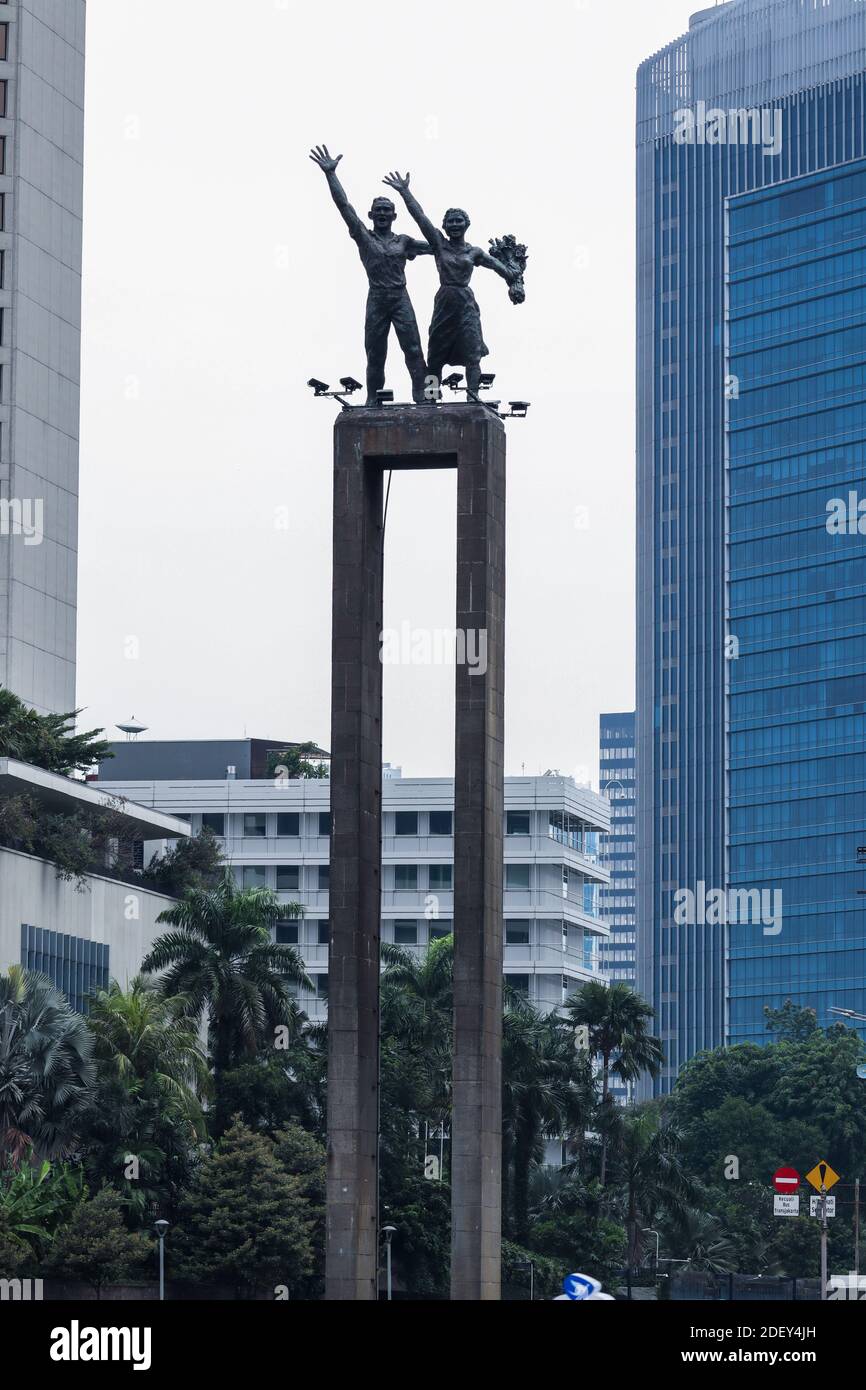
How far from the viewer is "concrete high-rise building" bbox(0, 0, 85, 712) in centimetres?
11869

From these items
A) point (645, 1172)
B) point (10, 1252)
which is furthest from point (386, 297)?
point (645, 1172)

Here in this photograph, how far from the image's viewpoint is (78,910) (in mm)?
101812

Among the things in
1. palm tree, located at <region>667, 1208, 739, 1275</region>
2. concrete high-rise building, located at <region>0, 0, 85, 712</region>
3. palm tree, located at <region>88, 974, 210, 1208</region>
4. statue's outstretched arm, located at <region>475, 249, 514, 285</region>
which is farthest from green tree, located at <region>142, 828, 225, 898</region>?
statue's outstretched arm, located at <region>475, 249, 514, 285</region>

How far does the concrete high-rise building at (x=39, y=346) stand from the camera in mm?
118688

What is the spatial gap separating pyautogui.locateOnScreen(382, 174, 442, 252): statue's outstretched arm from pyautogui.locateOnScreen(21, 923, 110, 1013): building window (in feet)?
159

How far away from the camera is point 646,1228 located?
118125mm

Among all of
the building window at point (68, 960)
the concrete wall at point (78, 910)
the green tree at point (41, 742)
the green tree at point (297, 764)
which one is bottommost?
the building window at point (68, 960)

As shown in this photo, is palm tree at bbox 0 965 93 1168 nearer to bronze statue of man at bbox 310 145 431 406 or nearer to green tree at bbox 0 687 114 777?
green tree at bbox 0 687 114 777

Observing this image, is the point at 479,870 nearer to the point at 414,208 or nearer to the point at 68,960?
the point at 414,208

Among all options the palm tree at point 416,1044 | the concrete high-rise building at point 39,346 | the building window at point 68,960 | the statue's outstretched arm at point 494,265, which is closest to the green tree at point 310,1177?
the palm tree at point 416,1044

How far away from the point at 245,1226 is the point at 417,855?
101m

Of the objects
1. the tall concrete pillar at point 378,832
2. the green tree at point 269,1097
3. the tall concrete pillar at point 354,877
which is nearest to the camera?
the tall concrete pillar at point 354,877

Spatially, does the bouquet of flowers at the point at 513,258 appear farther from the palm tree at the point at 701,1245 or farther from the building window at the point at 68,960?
the palm tree at the point at 701,1245

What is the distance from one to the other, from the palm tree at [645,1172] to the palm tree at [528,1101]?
273 inches
